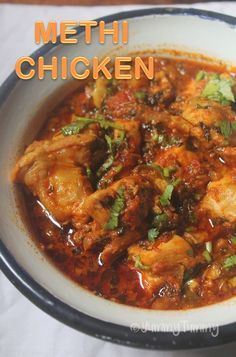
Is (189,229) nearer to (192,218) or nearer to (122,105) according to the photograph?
(192,218)

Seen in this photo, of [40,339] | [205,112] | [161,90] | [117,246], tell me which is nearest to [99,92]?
[161,90]

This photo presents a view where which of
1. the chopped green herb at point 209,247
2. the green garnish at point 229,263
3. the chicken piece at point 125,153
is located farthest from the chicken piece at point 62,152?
the green garnish at point 229,263

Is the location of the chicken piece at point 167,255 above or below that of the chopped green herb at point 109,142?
below

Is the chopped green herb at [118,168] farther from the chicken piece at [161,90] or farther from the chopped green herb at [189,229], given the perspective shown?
the chicken piece at [161,90]

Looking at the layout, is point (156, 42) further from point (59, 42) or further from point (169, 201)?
point (169, 201)

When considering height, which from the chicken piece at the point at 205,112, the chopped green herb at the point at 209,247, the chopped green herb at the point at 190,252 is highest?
the chicken piece at the point at 205,112

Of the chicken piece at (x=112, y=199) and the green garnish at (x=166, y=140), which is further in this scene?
the green garnish at (x=166, y=140)

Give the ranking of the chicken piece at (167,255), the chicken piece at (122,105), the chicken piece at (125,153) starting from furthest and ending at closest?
the chicken piece at (122,105) → the chicken piece at (125,153) → the chicken piece at (167,255)
